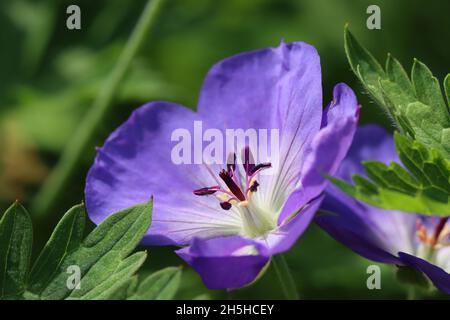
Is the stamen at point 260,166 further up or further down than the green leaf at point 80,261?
further up

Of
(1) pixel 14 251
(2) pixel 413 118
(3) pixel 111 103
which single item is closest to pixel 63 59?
(3) pixel 111 103

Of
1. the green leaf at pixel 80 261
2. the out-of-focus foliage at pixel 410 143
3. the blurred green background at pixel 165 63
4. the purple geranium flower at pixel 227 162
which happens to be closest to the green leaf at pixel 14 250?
the green leaf at pixel 80 261

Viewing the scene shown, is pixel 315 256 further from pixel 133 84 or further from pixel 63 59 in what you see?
pixel 63 59

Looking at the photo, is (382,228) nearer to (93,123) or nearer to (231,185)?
(231,185)

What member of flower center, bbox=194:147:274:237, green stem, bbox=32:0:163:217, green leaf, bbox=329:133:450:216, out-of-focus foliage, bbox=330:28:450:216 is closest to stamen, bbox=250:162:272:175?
flower center, bbox=194:147:274:237

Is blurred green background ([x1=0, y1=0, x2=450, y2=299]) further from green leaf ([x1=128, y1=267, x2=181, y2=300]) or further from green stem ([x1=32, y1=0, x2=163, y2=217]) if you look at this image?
green leaf ([x1=128, y1=267, x2=181, y2=300])

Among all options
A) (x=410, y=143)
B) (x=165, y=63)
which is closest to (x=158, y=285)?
(x=410, y=143)

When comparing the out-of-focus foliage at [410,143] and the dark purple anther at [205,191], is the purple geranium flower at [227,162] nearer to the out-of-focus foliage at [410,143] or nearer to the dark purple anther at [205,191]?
the dark purple anther at [205,191]
